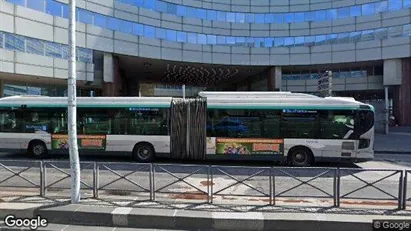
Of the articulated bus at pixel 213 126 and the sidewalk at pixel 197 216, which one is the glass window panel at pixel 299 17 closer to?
the articulated bus at pixel 213 126

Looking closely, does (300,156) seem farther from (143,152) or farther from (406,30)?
(406,30)

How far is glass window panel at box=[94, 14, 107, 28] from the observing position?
29427mm

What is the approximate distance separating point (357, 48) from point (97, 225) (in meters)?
34.7

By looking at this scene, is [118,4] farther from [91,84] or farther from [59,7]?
[91,84]

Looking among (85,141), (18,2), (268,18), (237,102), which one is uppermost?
(268,18)

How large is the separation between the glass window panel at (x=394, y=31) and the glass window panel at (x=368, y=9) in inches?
99.2

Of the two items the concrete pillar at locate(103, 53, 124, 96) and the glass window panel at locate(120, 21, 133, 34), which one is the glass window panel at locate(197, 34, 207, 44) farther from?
the concrete pillar at locate(103, 53, 124, 96)

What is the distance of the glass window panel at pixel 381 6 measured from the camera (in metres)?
34.2

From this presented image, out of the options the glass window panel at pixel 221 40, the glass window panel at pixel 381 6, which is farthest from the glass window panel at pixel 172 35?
Answer: the glass window panel at pixel 381 6

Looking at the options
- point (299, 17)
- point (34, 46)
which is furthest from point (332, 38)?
point (34, 46)

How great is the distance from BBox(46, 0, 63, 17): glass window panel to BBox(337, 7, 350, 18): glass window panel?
2689 cm

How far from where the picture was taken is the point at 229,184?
329 inches

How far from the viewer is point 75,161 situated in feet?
23.2

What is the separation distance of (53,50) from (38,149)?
1459cm
